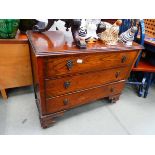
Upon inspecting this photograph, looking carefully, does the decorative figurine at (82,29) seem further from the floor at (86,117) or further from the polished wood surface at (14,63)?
the floor at (86,117)

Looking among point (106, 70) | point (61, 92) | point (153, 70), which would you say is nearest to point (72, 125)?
point (61, 92)

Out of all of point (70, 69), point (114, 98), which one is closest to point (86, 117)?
point (114, 98)

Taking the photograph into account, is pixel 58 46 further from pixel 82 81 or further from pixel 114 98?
pixel 114 98

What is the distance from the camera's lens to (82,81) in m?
1.35

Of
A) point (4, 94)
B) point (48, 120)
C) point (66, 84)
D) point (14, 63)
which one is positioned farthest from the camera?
point (4, 94)

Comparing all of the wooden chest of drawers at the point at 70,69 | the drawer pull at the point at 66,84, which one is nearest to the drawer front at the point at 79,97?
the wooden chest of drawers at the point at 70,69

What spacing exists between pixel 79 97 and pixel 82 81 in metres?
0.19

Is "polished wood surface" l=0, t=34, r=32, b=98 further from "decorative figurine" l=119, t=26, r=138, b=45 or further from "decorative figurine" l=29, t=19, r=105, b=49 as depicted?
"decorative figurine" l=119, t=26, r=138, b=45

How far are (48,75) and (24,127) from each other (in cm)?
67

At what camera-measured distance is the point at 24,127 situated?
1466 millimetres

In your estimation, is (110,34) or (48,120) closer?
(110,34)

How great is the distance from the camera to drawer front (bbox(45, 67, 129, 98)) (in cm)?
122

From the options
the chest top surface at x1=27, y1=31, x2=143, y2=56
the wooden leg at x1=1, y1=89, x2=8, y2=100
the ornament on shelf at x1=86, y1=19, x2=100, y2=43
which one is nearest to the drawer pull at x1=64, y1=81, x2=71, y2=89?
the chest top surface at x1=27, y1=31, x2=143, y2=56

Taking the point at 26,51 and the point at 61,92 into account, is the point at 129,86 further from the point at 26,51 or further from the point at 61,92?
the point at 26,51
